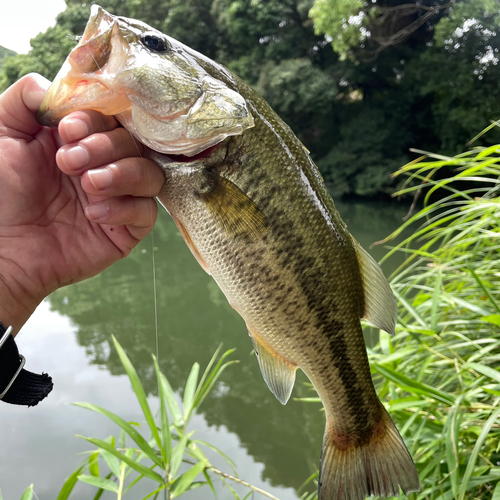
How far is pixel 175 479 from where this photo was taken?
1.79 m

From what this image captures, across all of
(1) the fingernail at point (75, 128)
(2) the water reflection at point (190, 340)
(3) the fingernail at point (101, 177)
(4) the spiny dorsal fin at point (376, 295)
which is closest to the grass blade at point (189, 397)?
(4) the spiny dorsal fin at point (376, 295)

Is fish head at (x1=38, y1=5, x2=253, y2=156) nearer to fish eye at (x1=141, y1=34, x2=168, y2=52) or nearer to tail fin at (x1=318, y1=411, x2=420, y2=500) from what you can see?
fish eye at (x1=141, y1=34, x2=168, y2=52)

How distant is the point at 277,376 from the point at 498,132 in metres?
15.1

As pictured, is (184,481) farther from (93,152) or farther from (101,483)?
(93,152)

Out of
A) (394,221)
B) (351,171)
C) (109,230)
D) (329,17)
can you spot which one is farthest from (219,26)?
(109,230)

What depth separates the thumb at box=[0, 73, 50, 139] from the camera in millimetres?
1141

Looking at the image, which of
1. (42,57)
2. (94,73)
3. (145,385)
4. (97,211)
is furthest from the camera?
(42,57)

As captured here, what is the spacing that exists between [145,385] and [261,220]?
4578mm

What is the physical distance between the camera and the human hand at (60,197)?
1008 millimetres

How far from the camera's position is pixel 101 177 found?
1004mm

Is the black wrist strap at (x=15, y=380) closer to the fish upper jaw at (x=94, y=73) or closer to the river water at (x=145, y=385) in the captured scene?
the fish upper jaw at (x=94, y=73)

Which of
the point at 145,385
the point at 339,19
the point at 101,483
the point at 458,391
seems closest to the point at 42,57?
the point at 339,19

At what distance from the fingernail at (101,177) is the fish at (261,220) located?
0.14 metres

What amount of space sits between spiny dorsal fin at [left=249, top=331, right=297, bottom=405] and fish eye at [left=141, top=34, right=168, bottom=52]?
0.91m
